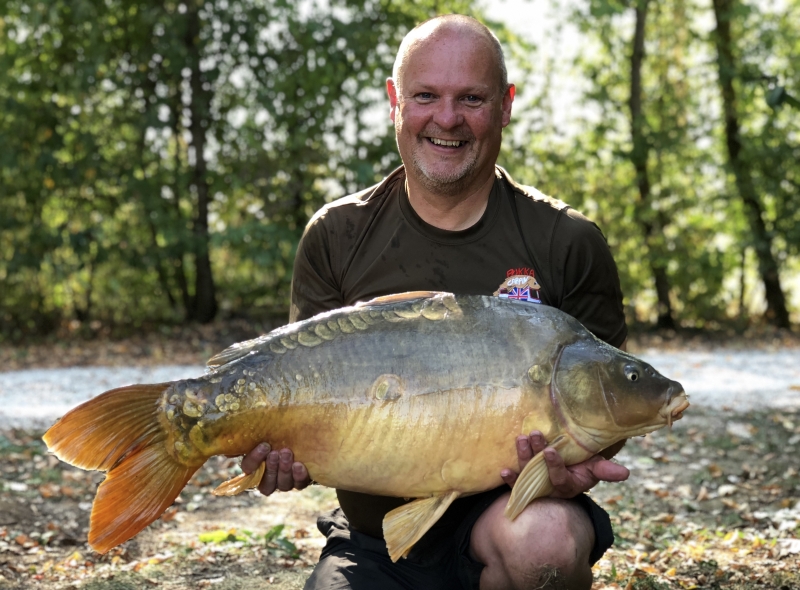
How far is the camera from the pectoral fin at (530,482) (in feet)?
7.13

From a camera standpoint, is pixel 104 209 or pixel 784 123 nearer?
pixel 104 209

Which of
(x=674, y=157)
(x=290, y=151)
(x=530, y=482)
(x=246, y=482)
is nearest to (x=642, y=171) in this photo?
(x=674, y=157)

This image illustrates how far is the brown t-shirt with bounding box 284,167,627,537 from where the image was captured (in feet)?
8.55

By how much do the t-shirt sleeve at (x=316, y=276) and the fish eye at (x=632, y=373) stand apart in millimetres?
940

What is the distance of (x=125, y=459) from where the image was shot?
222 cm

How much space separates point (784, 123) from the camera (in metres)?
10.8

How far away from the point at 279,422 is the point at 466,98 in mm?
1076

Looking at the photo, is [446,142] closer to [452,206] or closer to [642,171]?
[452,206]

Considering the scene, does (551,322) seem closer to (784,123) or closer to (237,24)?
(237,24)

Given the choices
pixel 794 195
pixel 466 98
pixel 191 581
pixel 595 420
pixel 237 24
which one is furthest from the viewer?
pixel 794 195

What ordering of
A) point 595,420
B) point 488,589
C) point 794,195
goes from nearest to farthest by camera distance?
point 595,420
point 488,589
point 794,195

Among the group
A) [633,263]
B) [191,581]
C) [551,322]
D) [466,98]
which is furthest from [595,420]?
[633,263]

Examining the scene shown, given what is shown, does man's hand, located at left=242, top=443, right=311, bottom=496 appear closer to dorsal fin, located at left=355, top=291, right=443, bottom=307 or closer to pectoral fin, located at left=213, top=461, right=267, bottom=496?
pectoral fin, located at left=213, top=461, right=267, bottom=496

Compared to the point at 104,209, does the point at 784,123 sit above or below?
above
